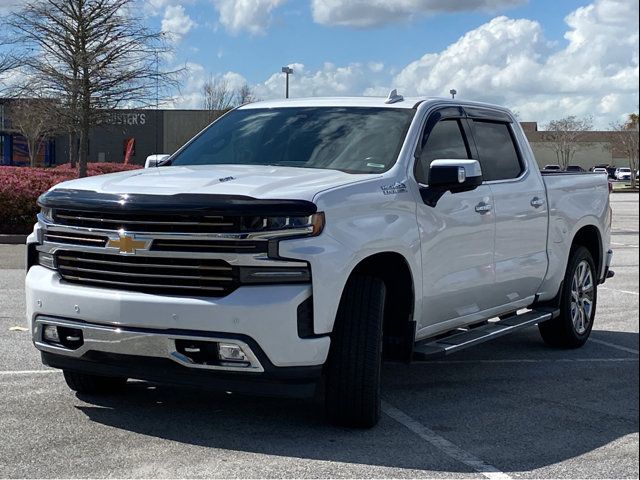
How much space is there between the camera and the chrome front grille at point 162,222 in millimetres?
4652

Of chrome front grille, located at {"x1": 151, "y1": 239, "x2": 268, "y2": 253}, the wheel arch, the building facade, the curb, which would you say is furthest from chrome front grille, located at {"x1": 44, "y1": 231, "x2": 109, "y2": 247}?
the building facade

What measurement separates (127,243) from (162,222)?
238 millimetres

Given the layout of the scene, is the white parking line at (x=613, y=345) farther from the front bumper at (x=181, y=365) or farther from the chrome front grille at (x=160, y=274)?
the chrome front grille at (x=160, y=274)

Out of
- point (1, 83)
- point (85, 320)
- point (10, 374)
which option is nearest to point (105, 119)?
point (1, 83)

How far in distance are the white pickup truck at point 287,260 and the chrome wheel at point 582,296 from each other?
1359 mm

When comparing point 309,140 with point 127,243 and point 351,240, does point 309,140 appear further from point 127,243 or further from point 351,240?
point 127,243

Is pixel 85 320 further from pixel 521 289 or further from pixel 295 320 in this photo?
pixel 521 289

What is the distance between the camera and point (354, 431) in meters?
5.12

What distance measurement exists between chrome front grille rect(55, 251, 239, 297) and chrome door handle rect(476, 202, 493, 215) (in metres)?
2.16

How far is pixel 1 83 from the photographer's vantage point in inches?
989

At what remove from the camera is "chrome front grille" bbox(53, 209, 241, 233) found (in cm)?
465

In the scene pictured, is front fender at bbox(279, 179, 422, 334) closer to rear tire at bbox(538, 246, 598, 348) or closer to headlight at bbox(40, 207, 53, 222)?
headlight at bbox(40, 207, 53, 222)

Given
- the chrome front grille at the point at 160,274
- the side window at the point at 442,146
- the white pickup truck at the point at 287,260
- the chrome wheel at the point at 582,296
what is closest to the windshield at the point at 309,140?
the white pickup truck at the point at 287,260

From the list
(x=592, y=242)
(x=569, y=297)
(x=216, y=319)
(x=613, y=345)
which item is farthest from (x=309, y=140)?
(x=613, y=345)
